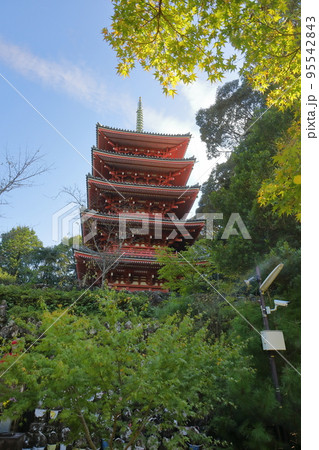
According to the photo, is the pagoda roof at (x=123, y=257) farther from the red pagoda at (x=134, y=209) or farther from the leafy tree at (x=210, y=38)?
the leafy tree at (x=210, y=38)

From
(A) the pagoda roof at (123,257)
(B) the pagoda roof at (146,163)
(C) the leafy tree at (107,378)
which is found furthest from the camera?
(B) the pagoda roof at (146,163)

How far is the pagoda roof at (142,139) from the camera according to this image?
15938mm

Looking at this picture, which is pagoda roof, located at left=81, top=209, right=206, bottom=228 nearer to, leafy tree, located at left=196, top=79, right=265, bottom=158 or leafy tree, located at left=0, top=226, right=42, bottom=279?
leafy tree, located at left=196, top=79, right=265, bottom=158

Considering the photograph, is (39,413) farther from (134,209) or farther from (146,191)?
(146,191)

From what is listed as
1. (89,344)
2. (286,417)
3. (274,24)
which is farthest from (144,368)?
(274,24)

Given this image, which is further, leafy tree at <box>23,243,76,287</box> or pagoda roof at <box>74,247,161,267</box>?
leafy tree at <box>23,243,76,287</box>

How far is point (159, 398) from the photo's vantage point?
9.66 feet


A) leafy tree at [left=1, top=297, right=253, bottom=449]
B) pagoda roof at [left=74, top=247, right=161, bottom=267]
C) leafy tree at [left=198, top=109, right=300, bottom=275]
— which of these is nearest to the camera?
leafy tree at [left=1, top=297, right=253, bottom=449]

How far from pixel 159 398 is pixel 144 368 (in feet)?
1.08

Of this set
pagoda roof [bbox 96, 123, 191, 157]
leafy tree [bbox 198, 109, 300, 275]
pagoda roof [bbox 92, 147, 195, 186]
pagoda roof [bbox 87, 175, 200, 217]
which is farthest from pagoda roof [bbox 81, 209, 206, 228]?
pagoda roof [bbox 96, 123, 191, 157]

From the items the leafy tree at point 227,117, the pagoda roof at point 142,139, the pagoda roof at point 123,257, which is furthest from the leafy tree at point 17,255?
the leafy tree at point 227,117

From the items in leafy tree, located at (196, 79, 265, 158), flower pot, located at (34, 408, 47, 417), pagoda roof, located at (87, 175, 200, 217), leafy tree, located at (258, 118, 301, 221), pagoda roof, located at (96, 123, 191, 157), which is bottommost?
flower pot, located at (34, 408, 47, 417)

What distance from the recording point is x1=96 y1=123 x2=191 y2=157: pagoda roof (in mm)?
15938

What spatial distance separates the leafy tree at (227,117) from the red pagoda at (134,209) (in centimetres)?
518
